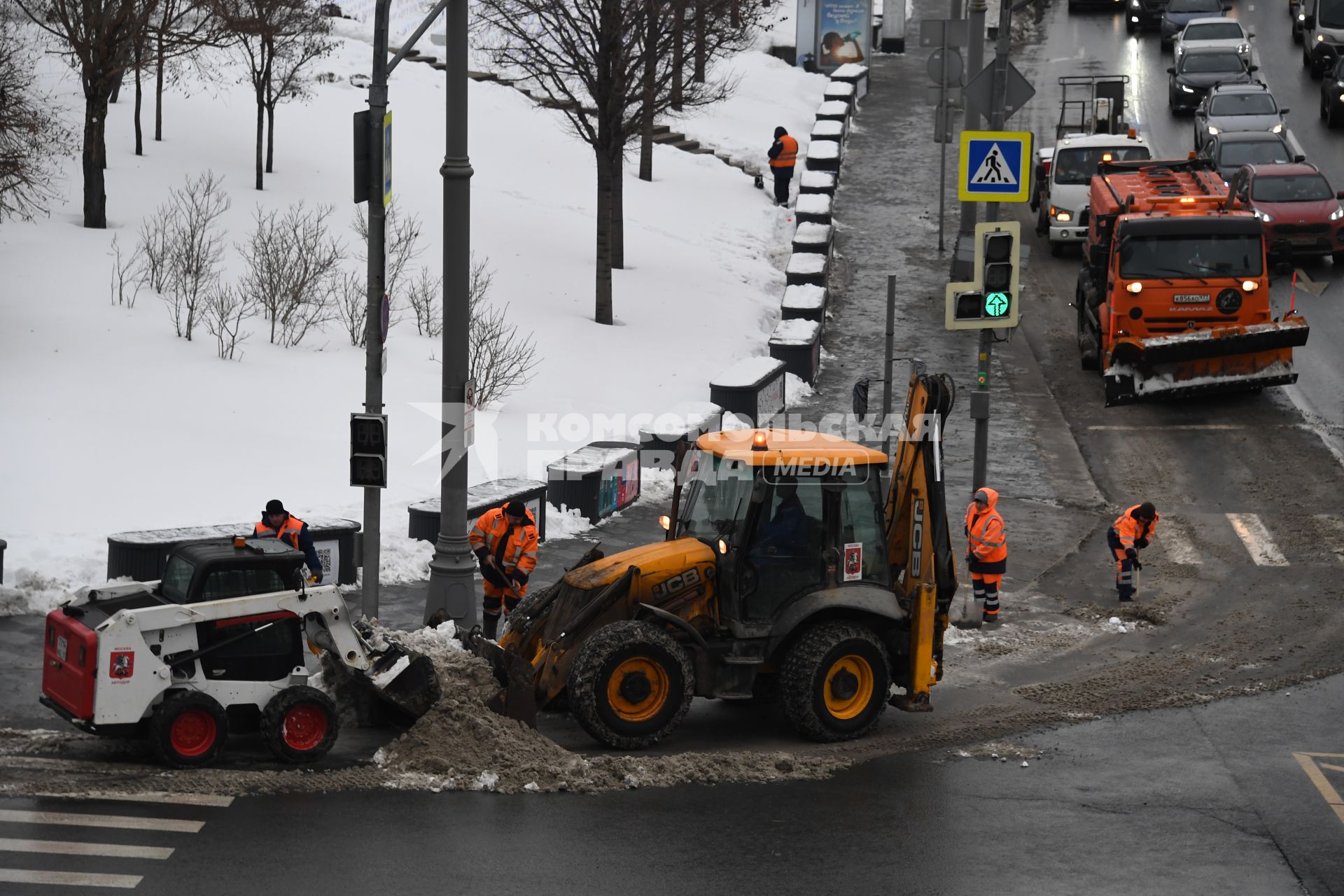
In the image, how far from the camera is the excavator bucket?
871 inches

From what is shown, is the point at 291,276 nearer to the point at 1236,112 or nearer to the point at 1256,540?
the point at 1256,540

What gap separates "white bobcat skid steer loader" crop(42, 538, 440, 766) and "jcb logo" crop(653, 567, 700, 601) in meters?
1.73

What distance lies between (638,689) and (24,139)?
15.4 meters

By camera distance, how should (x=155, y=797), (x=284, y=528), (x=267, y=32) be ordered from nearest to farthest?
1. (x=155, y=797)
2. (x=284, y=528)
3. (x=267, y=32)

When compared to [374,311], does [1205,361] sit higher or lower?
lower

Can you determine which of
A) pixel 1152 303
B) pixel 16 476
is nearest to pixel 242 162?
pixel 16 476

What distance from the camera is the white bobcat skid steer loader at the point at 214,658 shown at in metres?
10.4

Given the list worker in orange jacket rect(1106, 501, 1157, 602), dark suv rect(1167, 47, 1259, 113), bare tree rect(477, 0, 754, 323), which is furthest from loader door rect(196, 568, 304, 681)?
dark suv rect(1167, 47, 1259, 113)

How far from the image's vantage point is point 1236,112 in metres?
35.3

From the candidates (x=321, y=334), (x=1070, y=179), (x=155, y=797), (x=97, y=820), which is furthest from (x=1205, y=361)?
(x=97, y=820)

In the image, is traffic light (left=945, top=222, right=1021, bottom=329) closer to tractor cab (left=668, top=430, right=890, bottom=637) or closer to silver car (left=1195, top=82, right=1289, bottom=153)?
tractor cab (left=668, top=430, right=890, bottom=637)

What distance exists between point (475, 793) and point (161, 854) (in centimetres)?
213

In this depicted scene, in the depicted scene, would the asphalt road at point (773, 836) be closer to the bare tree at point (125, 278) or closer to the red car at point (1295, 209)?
the bare tree at point (125, 278)

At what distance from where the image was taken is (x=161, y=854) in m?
9.23
